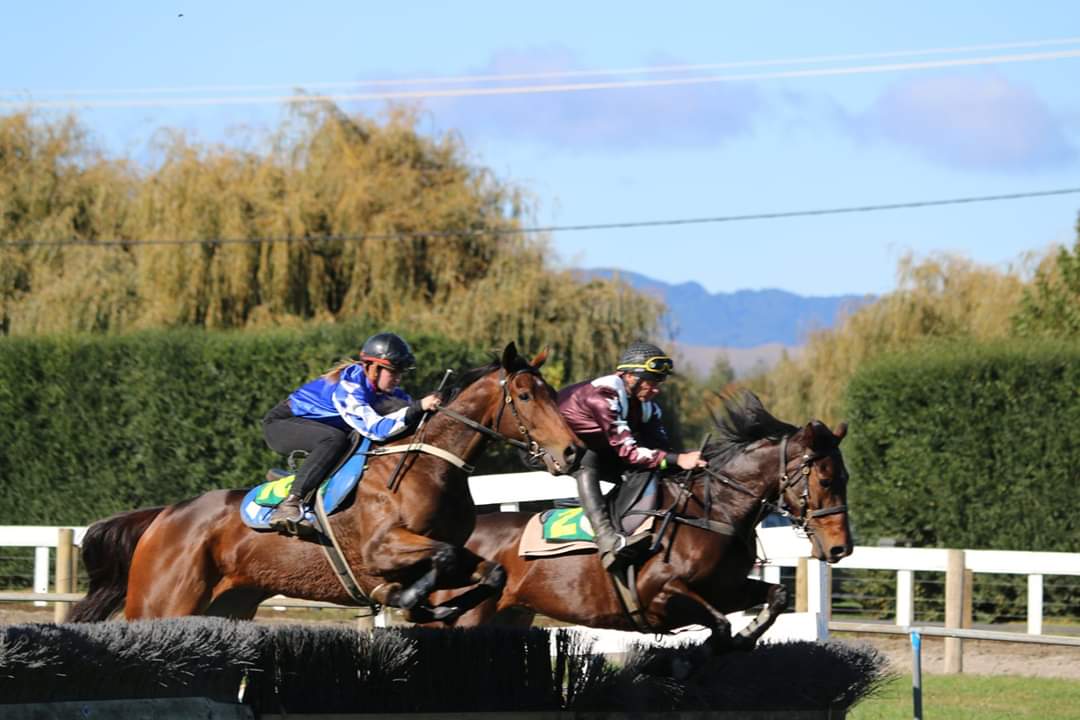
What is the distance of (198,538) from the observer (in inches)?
362

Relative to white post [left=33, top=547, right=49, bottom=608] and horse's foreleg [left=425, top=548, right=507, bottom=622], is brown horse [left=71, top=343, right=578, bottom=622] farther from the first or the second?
white post [left=33, top=547, right=49, bottom=608]

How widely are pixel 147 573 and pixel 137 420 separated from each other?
1002 cm

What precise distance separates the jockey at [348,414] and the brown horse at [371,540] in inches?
6.0

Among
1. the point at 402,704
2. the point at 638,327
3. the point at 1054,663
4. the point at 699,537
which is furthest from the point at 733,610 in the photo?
the point at 638,327

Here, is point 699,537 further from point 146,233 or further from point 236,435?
point 146,233

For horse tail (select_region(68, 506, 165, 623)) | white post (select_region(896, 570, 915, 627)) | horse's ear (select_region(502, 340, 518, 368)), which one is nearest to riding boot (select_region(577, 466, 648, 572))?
horse's ear (select_region(502, 340, 518, 368))

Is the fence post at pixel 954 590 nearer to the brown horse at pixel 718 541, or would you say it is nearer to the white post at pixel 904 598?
the white post at pixel 904 598

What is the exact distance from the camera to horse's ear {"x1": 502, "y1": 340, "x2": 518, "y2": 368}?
8.06 metres

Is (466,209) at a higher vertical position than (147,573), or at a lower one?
higher

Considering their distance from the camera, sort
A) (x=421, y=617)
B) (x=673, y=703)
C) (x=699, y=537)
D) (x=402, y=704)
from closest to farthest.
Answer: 1. (x=402, y=704)
2. (x=673, y=703)
3. (x=421, y=617)
4. (x=699, y=537)

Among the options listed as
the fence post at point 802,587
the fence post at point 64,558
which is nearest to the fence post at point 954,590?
the fence post at point 802,587

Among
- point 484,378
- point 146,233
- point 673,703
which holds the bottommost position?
point 673,703

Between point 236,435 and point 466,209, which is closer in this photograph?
point 236,435

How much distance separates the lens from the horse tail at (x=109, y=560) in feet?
31.2
